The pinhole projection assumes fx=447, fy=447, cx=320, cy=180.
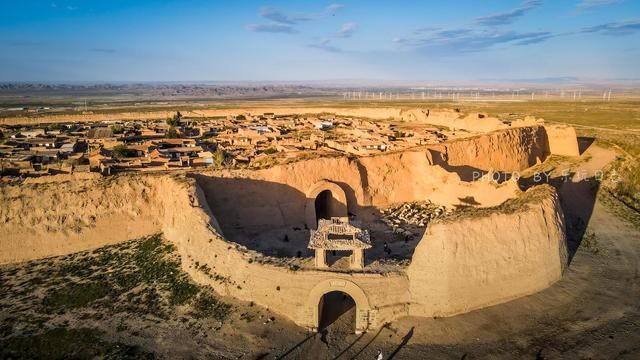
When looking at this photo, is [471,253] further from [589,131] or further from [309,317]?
[589,131]

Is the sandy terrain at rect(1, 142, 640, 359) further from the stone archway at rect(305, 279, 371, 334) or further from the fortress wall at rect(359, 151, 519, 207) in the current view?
the fortress wall at rect(359, 151, 519, 207)

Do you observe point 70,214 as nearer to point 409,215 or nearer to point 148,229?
point 148,229

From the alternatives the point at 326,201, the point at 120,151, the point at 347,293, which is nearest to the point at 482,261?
the point at 347,293

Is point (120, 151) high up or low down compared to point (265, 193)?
up

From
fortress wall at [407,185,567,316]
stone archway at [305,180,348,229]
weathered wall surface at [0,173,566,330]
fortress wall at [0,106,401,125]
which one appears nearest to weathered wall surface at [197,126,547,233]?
stone archway at [305,180,348,229]

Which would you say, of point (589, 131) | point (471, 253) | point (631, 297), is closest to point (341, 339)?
point (471, 253)
